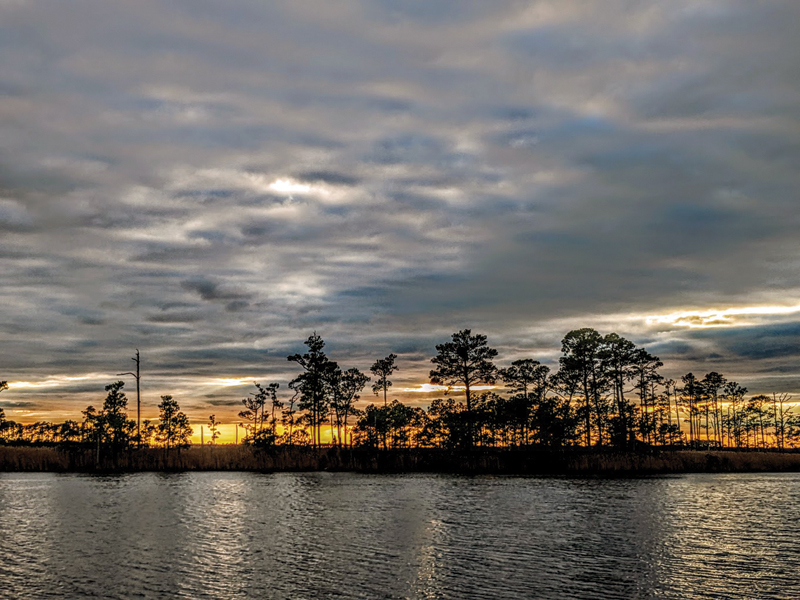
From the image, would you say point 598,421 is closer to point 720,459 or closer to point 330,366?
point 720,459

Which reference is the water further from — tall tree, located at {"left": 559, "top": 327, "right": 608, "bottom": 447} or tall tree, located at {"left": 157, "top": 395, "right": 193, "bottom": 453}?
tall tree, located at {"left": 157, "top": 395, "right": 193, "bottom": 453}

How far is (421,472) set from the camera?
9294 centimetres

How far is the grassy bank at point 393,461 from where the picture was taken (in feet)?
297

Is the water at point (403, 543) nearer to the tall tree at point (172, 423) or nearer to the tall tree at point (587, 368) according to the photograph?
the tall tree at point (587, 368)

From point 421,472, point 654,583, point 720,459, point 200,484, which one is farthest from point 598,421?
point 654,583

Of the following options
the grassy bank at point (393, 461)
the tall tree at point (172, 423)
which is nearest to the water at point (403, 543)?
the grassy bank at point (393, 461)

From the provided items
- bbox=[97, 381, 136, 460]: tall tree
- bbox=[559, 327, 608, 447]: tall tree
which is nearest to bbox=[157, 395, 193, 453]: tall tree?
bbox=[97, 381, 136, 460]: tall tree

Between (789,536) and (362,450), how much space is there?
70.4 metres

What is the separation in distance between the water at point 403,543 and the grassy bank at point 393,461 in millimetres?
24896

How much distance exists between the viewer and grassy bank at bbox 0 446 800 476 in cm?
9062

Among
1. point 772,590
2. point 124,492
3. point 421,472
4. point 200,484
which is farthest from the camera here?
point 421,472

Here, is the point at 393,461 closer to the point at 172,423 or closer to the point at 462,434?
the point at 462,434

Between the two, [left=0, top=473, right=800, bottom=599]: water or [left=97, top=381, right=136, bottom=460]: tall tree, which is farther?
[left=97, top=381, right=136, bottom=460]: tall tree

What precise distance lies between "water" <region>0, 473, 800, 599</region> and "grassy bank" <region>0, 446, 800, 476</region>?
24.9 meters
